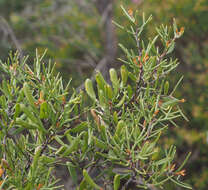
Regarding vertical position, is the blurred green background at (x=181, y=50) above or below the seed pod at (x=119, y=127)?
below

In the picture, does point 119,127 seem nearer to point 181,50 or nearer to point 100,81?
point 100,81

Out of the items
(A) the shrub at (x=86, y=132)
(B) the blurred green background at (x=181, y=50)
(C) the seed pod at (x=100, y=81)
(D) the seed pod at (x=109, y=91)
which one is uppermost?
(C) the seed pod at (x=100, y=81)

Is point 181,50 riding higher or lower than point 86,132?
lower

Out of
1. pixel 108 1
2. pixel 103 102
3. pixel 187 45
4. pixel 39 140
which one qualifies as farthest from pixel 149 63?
pixel 108 1

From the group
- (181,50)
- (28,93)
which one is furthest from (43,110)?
(181,50)

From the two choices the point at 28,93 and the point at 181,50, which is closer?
the point at 28,93

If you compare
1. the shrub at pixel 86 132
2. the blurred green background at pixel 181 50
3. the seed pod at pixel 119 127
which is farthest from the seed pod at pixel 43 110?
the blurred green background at pixel 181 50

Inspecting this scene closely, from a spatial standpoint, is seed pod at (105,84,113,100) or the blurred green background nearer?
seed pod at (105,84,113,100)

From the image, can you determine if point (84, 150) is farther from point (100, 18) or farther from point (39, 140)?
point (100, 18)

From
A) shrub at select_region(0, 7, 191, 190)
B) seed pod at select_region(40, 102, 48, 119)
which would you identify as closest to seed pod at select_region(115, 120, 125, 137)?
shrub at select_region(0, 7, 191, 190)

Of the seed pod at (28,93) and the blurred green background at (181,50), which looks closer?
the seed pod at (28,93)

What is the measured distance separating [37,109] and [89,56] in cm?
222

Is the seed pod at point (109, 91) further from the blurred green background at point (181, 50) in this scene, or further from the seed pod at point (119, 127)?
the blurred green background at point (181, 50)

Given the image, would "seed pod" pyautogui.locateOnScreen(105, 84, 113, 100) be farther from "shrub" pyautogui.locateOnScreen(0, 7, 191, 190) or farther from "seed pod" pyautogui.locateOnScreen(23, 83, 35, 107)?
"seed pod" pyautogui.locateOnScreen(23, 83, 35, 107)
